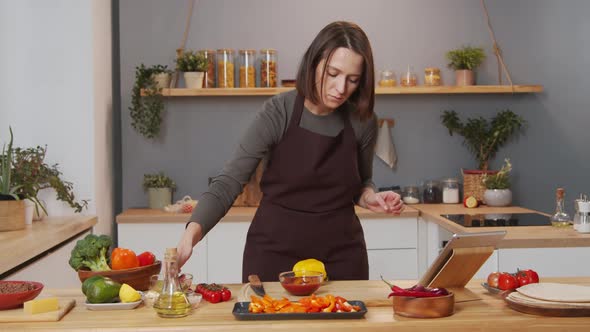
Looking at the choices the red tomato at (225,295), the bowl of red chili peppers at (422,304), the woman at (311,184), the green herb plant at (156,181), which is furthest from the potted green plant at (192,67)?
the bowl of red chili peppers at (422,304)

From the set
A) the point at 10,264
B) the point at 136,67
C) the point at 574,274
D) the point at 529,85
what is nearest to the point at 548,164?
the point at 529,85

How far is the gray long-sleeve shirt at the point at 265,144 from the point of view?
2334 millimetres

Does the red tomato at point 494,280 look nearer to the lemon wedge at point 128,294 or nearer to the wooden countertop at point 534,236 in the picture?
the lemon wedge at point 128,294

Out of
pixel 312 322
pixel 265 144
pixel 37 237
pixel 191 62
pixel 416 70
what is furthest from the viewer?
pixel 416 70

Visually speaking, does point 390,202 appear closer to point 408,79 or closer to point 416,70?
point 408,79

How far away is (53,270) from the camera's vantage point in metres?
3.35

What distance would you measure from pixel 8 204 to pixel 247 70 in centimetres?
178

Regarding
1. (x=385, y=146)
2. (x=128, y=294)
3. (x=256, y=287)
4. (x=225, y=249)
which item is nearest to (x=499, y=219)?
(x=385, y=146)

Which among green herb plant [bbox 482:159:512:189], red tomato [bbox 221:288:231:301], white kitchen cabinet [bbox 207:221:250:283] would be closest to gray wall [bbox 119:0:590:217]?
green herb plant [bbox 482:159:512:189]

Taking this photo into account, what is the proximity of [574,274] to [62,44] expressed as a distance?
281 cm

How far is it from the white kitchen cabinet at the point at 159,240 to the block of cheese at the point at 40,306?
7.66 feet

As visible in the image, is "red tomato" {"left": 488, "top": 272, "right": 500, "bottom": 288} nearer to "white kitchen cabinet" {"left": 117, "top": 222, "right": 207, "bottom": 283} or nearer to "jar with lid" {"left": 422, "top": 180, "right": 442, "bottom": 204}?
"white kitchen cabinet" {"left": 117, "top": 222, "right": 207, "bottom": 283}

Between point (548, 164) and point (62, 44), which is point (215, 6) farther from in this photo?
point (548, 164)

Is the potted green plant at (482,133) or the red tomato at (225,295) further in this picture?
the potted green plant at (482,133)
